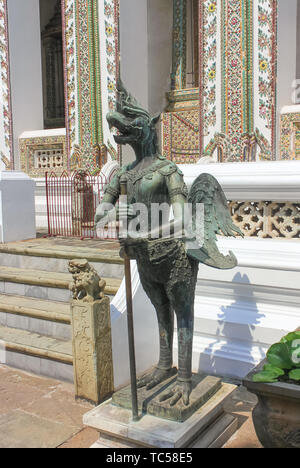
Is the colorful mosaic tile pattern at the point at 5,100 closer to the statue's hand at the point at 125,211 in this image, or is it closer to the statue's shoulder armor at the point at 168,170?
the statue's shoulder armor at the point at 168,170

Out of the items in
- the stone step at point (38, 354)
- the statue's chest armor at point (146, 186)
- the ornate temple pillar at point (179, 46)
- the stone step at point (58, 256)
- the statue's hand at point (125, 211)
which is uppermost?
the ornate temple pillar at point (179, 46)

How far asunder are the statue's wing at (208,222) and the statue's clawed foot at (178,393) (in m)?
0.87

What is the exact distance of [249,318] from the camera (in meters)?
4.21

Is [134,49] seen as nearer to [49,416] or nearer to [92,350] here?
[92,350]

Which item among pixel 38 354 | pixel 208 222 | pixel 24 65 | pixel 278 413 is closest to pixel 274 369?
pixel 278 413

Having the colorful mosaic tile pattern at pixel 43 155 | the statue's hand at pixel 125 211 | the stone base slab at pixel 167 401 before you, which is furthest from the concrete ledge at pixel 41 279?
the colorful mosaic tile pattern at pixel 43 155

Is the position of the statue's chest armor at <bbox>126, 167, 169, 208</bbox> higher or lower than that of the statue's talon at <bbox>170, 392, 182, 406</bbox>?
higher

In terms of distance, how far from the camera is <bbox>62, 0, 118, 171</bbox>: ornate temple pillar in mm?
8562

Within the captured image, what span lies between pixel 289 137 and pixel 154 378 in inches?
207

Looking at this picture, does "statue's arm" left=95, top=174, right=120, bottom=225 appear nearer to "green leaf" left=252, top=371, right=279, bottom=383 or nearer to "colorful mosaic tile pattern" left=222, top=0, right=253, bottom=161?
"green leaf" left=252, top=371, right=279, bottom=383

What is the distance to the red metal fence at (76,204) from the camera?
7.80 m

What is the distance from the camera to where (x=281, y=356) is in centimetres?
277

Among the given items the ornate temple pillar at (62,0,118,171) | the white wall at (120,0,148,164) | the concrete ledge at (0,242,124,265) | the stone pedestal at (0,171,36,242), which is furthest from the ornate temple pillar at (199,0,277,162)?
the stone pedestal at (0,171,36,242)

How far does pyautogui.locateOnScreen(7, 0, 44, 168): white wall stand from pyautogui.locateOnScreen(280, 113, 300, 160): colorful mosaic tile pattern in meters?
5.74
